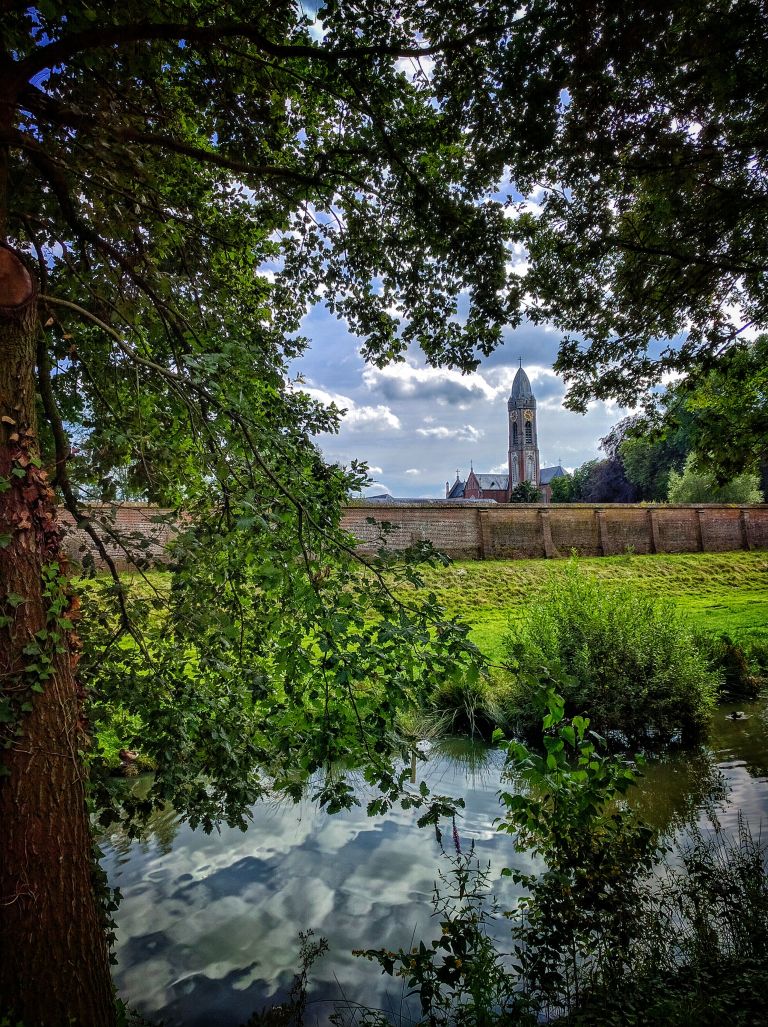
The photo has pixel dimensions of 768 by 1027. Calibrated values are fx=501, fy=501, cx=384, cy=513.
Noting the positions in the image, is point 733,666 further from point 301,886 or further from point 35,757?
point 35,757

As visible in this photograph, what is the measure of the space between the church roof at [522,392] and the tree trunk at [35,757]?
88.0 meters

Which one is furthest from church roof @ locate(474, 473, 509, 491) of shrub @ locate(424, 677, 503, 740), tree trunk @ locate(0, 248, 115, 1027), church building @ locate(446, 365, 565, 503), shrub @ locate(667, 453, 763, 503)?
tree trunk @ locate(0, 248, 115, 1027)

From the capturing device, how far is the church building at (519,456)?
8188cm

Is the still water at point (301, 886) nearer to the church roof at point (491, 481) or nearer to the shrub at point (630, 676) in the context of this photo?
the shrub at point (630, 676)

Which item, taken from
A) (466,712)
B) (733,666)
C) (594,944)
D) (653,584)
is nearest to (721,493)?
(653,584)

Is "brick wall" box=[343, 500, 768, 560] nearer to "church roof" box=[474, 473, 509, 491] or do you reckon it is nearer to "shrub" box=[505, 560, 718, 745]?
"shrub" box=[505, 560, 718, 745]

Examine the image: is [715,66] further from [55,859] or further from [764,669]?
[764,669]

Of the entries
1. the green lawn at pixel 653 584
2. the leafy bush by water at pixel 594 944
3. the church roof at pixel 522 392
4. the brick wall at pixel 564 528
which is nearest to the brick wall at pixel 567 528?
the brick wall at pixel 564 528

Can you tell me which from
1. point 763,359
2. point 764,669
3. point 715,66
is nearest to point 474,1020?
point 715,66

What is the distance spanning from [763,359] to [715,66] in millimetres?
5243

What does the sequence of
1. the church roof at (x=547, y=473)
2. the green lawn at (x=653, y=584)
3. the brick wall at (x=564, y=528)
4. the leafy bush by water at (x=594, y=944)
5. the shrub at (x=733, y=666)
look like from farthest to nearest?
the church roof at (x=547, y=473), the brick wall at (x=564, y=528), the green lawn at (x=653, y=584), the shrub at (x=733, y=666), the leafy bush by water at (x=594, y=944)

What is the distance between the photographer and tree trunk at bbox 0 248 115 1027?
195 centimetres

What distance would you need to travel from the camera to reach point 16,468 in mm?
2082

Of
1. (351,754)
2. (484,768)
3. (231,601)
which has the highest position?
(231,601)
